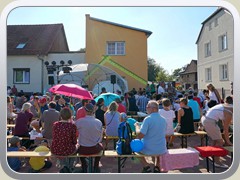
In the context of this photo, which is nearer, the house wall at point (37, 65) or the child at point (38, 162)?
the child at point (38, 162)

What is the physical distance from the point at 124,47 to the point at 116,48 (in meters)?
0.61

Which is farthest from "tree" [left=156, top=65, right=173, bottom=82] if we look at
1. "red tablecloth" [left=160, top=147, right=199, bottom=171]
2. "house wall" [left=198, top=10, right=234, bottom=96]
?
"red tablecloth" [left=160, top=147, right=199, bottom=171]

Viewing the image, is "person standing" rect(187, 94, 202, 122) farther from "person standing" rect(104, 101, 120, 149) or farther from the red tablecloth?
the red tablecloth

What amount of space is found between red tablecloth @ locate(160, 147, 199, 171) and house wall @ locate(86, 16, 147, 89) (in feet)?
44.2

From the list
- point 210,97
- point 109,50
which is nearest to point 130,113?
point 210,97

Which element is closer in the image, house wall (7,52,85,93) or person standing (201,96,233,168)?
person standing (201,96,233,168)

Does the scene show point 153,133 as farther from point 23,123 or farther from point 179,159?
point 23,123

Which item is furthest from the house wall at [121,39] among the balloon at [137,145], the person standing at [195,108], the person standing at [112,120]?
the balloon at [137,145]

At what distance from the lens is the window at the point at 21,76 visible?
58.7 feet

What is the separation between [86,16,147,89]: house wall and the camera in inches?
720

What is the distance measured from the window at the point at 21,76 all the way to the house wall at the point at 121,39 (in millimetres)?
4593

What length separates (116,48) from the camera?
18.7 metres

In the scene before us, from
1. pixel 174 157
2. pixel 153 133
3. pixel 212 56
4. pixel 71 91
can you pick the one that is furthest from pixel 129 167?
pixel 212 56

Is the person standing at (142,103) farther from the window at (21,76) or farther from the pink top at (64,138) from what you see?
the window at (21,76)
